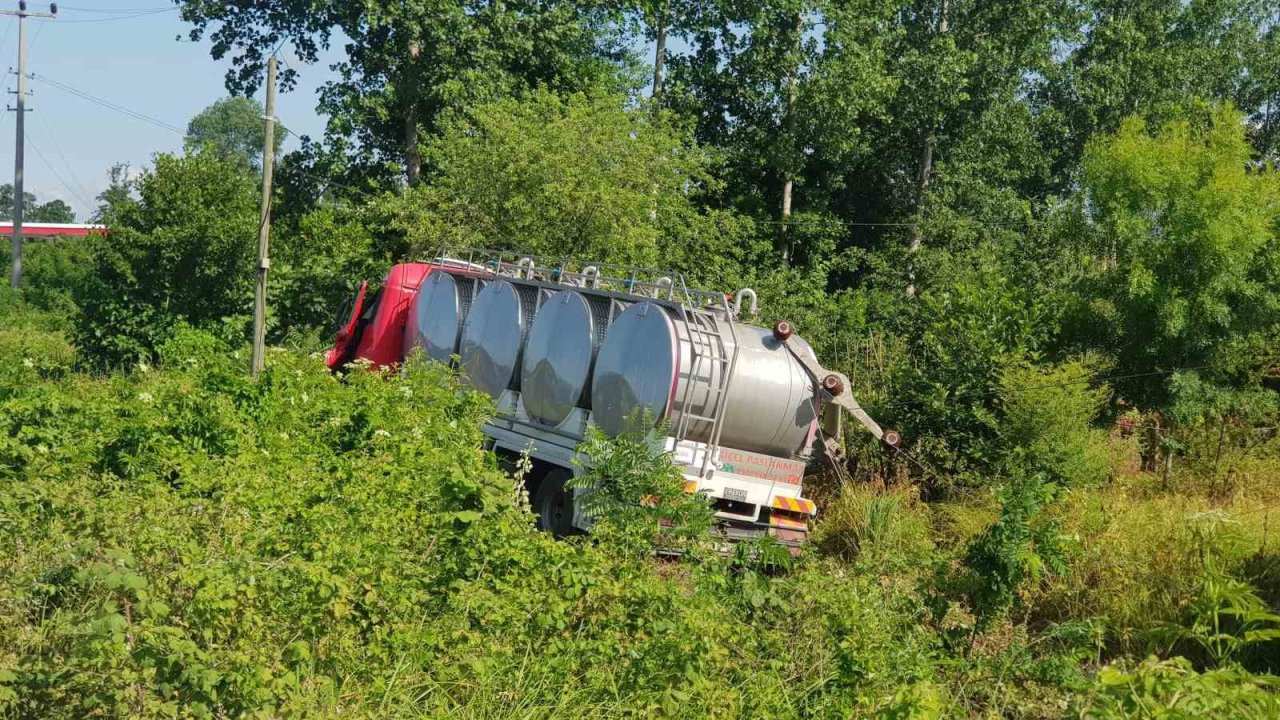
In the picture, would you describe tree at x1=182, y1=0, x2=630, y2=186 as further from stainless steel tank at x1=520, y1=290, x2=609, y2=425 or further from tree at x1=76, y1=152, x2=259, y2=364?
stainless steel tank at x1=520, y1=290, x2=609, y2=425

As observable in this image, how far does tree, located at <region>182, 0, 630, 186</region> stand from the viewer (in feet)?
92.9

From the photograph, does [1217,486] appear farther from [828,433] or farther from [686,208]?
[686,208]

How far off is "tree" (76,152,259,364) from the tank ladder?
46.8 feet

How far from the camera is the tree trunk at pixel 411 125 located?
2886cm

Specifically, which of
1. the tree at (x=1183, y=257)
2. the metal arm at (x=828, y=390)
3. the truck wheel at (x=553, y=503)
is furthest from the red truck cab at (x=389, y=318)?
the tree at (x=1183, y=257)

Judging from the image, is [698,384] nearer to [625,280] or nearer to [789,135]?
[625,280]

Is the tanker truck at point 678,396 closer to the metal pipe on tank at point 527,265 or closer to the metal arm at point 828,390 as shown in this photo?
the metal arm at point 828,390

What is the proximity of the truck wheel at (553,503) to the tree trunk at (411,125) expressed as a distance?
17809 millimetres

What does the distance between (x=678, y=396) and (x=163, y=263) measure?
588 inches

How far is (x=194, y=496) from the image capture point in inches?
331

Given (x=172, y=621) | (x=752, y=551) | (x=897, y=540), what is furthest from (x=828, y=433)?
(x=172, y=621)

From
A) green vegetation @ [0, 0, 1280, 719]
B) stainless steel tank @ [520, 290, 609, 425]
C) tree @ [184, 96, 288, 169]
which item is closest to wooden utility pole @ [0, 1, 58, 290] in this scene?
green vegetation @ [0, 0, 1280, 719]

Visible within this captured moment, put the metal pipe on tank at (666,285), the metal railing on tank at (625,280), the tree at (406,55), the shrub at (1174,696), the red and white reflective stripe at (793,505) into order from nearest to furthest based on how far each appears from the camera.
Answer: the shrub at (1174,696) → the red and white reflective stripe at (793,505) → the metal railing on tank at (625,280) → the metal pipe on tank at (666,285) → the tree at (406,55)

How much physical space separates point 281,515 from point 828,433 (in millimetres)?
6081
